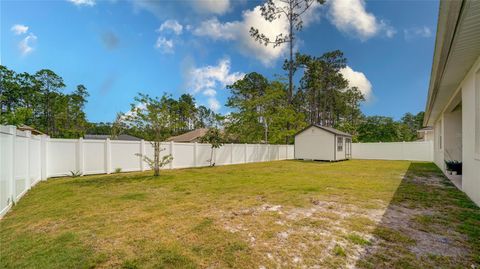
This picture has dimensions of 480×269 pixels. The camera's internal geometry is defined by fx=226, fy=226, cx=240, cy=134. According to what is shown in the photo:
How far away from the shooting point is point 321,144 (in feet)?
61.0

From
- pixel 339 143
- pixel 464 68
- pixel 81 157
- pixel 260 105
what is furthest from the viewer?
pixel 260 105

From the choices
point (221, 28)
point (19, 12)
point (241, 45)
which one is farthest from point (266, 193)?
point (241, 45)

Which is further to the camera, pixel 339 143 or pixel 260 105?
pixel 260 105

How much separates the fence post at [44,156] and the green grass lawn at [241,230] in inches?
109

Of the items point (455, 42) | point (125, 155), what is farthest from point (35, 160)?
point (455, 42)

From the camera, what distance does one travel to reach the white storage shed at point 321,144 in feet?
59.3

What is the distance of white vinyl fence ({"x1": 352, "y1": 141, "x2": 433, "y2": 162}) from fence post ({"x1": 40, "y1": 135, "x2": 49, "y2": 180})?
74.6ft

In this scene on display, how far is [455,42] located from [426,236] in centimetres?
297

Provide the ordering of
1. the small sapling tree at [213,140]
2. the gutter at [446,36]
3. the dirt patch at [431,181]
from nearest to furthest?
the gutter at [446,36]
the dirt patch at [431,181]
the small sapling tree at [213,140]

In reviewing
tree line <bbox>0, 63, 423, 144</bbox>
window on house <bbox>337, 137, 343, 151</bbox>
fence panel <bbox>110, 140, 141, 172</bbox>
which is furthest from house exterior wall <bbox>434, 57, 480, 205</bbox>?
window on house <bbox>337, 137, 343, 151</bbox>

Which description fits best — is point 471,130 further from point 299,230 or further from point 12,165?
point 12,165

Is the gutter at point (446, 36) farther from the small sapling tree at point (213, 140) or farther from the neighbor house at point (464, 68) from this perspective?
the small sapling tree at point (213, 140)

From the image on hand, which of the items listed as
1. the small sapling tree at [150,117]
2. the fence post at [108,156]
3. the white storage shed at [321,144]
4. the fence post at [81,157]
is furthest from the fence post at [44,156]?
the white storage shed at [321,144]

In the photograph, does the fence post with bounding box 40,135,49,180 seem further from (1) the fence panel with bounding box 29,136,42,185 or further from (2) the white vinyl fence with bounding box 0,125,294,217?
(1) the fence panel with bounding box 29,136,42,185
